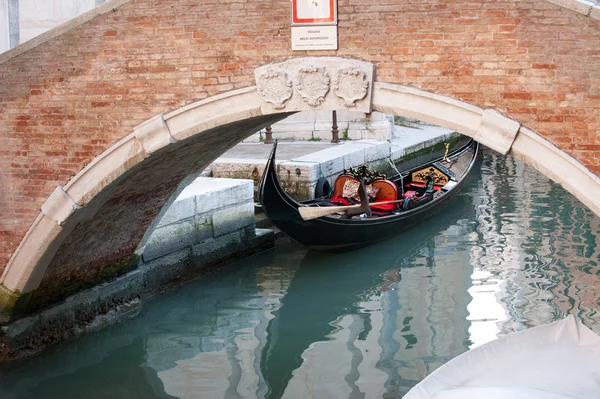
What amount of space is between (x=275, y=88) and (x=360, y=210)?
2901mm

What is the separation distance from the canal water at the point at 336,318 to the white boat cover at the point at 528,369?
0.99 metres

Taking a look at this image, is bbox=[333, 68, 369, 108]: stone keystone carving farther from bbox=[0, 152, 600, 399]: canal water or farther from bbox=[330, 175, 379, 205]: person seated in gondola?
bbox=[330, 175, 379, 205]: person seated in gondola

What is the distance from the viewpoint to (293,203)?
20.1 ft

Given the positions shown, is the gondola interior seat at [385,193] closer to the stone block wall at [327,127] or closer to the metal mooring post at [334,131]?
the metal mooring post at [334,131]

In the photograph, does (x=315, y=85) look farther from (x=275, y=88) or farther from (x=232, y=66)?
(x=232, y=66)

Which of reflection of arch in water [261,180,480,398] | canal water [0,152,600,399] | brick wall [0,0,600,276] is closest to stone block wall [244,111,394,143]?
reflection of arch in water [261,180,480,398]

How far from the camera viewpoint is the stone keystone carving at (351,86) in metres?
3.49

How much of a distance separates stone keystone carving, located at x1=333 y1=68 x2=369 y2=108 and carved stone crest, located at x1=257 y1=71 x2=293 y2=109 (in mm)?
206

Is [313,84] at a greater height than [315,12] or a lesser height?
lesser

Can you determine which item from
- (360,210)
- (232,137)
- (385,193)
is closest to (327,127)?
(385,193)

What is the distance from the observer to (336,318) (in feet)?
17.0

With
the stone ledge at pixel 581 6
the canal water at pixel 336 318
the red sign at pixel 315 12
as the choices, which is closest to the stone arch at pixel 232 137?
the red sign at pixel 315 12

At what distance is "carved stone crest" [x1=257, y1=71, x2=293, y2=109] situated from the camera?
142 inches

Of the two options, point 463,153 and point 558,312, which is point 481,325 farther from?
point 463,153
